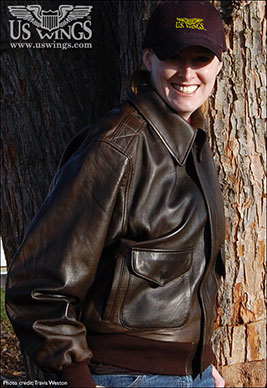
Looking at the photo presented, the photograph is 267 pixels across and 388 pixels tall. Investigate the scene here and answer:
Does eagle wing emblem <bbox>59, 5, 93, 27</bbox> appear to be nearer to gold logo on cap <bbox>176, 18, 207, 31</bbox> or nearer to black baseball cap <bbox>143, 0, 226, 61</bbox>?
black baseball cap <bbox>143, 0, 226, 61</bbox>

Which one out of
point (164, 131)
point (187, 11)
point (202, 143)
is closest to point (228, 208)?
point (202, 143)

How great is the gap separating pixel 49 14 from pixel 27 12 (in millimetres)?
116

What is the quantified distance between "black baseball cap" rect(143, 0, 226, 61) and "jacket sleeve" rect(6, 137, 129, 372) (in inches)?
18.7

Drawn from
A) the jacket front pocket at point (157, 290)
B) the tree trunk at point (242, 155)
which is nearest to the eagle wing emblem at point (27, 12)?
the tree trunk at point (242, 155)

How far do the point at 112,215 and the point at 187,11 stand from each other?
82cm

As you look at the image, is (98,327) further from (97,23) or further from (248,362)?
(97,23)

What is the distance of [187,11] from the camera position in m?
2.42

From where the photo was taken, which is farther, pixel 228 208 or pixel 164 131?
pixel 228 208

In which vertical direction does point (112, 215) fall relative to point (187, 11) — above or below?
below

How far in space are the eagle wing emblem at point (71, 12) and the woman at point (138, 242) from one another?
1.05 meters

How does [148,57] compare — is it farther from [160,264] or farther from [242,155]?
[160,264]

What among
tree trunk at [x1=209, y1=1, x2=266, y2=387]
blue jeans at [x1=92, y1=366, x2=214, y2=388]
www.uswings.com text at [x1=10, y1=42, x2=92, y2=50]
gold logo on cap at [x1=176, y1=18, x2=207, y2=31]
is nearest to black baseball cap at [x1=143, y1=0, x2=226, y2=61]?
gold logo on cap at [x1=176, y1=18, x2=207, y2=31]

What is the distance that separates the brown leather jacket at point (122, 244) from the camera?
7.17 ft

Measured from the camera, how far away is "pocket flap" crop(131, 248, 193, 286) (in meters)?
2.26
